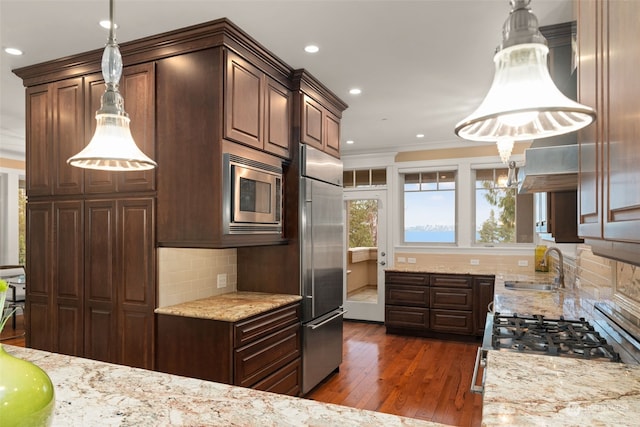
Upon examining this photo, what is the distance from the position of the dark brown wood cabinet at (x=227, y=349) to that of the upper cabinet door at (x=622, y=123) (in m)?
2.14

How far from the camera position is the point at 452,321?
522 cm

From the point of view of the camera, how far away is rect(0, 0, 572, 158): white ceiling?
7.57 ft

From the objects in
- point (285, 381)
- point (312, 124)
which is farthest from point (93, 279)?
point (312, 124)

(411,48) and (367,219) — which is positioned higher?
(411,48)

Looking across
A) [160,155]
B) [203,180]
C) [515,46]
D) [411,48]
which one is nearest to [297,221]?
[203,180]

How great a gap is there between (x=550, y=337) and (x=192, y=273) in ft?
7.73

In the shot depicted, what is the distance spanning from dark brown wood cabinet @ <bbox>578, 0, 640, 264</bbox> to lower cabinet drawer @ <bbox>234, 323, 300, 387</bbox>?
2.05 meters

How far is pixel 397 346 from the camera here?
4.96 metres

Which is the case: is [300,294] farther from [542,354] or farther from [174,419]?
[174,419]

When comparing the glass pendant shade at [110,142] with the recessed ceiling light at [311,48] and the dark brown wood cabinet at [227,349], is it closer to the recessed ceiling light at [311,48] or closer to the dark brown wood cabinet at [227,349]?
the dark brown wood cabinet at [227,349]

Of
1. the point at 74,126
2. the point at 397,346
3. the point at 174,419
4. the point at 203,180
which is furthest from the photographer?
the point at 397,346

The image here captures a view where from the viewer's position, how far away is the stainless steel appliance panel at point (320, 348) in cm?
335

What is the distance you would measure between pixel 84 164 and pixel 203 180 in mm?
1014

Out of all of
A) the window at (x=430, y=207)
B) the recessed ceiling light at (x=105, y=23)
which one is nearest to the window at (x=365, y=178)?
the window at (x=430, y=207)
